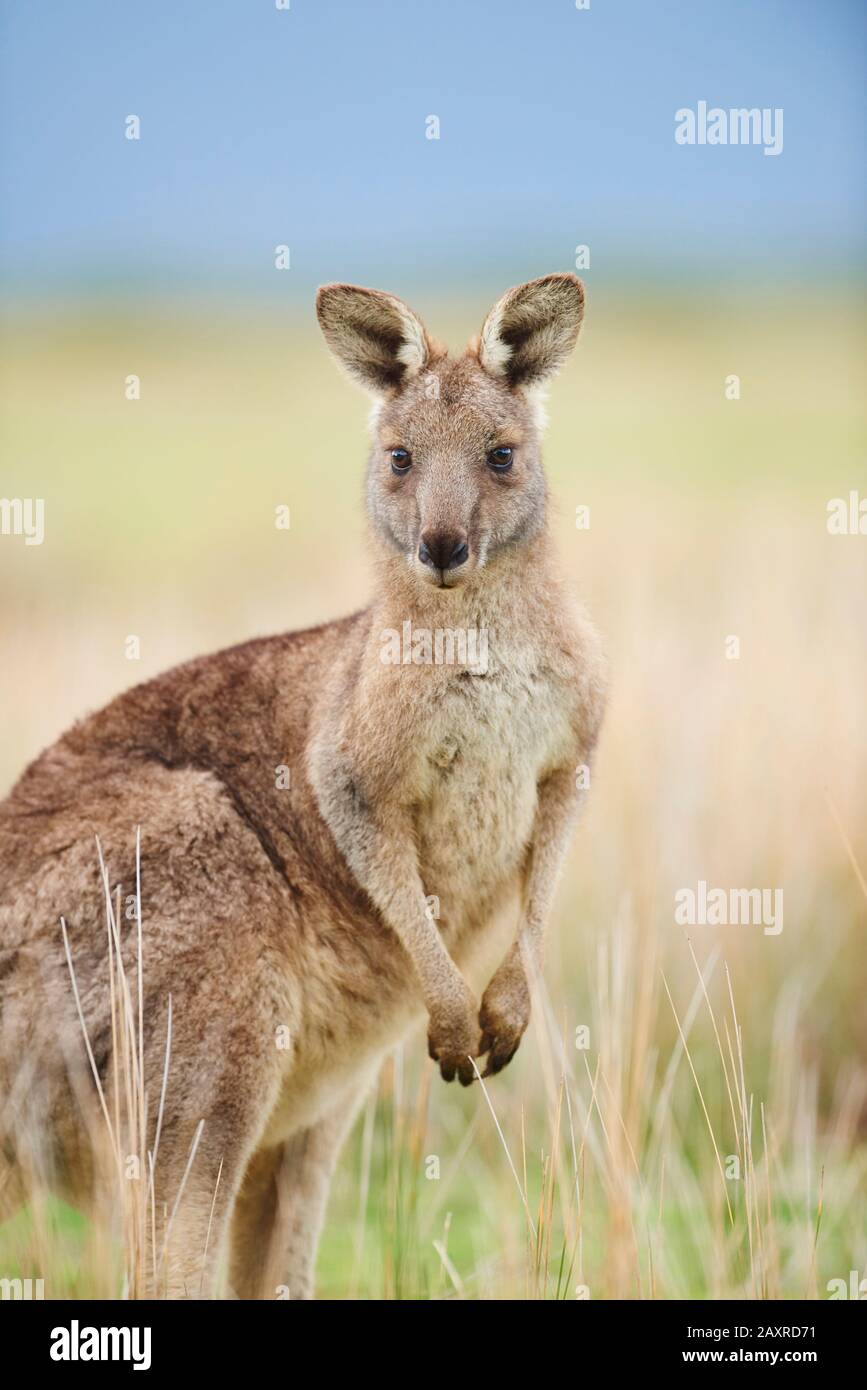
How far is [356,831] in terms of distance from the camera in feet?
12.9

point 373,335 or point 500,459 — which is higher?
point 373,335

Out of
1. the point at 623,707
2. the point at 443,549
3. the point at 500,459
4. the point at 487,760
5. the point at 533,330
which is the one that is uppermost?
the point at 533,330

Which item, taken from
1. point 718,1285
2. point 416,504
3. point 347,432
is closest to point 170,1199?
point 718,1285

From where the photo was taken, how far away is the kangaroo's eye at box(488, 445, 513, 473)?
3877mm

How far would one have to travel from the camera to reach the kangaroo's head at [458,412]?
3.79 metres

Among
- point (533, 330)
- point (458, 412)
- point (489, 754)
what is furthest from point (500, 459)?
point (489, 754)

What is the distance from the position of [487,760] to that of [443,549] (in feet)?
1.86

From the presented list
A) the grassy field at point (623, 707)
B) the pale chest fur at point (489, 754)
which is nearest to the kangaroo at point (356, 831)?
the pale chest fur at point (489, 754)

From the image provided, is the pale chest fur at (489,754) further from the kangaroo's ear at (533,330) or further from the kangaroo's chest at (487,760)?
the kangaroo's ear at (533,330)

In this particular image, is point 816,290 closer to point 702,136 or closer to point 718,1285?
point 702,136

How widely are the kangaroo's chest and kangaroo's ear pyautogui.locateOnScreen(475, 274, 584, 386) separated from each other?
81 cm

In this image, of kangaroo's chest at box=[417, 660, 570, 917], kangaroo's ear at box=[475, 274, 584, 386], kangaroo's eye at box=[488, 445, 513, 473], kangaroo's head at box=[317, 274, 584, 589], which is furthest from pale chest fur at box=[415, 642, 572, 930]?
kangaroo's ear at box=[475, 274, 584, 386]

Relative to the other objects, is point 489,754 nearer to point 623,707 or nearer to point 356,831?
point 356,831

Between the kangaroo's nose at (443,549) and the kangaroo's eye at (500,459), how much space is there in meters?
0.30
